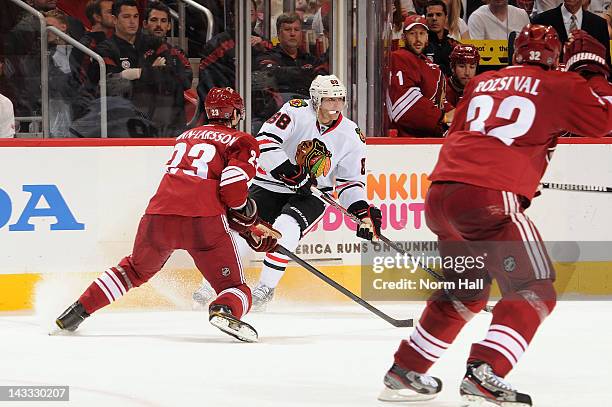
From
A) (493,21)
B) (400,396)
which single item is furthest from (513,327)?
(493,21)

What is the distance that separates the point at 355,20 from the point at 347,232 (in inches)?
40.2

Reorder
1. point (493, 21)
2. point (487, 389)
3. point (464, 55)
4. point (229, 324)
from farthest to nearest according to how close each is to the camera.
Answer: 1. point (493, 21)
2. point (464, 55)
3. point (229, 324)
4. point (487, 389)

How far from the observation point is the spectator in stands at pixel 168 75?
5613 millimetres

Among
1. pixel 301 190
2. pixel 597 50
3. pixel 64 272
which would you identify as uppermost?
pixel 597 50

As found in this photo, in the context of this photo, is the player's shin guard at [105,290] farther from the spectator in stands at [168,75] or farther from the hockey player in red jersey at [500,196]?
the hockey player in red jersey at [500,196]

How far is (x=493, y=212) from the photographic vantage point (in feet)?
10.3

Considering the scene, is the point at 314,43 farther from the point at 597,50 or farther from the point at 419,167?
the point at 597,50

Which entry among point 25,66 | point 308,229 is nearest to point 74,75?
point 25,66

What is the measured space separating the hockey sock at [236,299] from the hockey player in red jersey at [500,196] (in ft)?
3.96

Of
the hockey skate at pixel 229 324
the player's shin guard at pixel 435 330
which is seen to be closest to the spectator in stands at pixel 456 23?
the hockey skate at pixel 229 324

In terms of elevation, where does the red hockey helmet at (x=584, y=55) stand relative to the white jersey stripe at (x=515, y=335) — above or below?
above

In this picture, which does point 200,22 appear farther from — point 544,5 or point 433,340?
point 433,340

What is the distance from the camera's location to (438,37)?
6.11 m

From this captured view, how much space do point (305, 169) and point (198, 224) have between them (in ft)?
3.12
